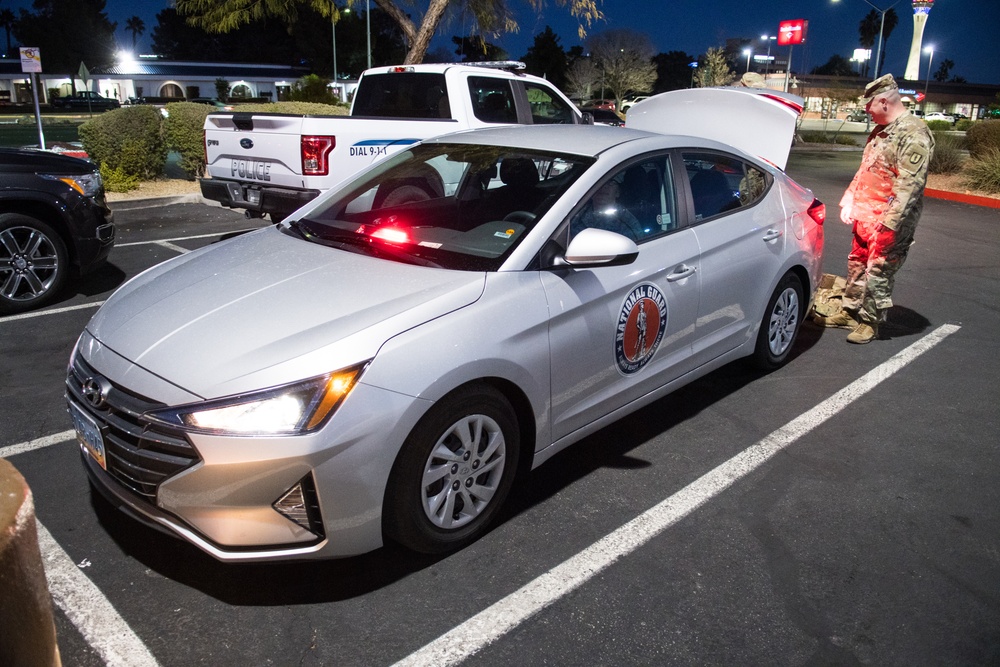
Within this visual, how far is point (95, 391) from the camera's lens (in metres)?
2.87

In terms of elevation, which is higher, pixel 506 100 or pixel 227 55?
pixel 227 55

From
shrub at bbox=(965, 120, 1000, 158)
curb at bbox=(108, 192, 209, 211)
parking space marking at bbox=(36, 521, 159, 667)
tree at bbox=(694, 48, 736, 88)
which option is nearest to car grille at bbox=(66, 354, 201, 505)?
parking space marking at bbox=(36, 521, 159, 667)

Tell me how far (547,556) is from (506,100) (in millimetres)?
6750

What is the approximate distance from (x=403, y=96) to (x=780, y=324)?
5.58m

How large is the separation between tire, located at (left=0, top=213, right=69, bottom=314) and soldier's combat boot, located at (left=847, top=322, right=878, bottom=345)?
20.7 ft

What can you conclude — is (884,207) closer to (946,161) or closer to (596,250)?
(596,250)

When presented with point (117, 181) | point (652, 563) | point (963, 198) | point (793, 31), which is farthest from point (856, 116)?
point (652, 563)

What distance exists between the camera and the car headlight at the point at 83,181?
252 inches

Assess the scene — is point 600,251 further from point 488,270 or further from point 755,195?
point 755,195

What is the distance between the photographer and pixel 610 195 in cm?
382

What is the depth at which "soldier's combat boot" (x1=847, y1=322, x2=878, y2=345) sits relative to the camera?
6.00 meters

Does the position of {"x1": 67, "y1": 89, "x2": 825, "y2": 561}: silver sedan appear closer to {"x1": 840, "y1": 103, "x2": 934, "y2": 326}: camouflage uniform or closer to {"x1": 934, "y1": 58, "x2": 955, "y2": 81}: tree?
{"x1": 840, "y1": 103, "x2": 934, "y2": 326}: camouflage uniform

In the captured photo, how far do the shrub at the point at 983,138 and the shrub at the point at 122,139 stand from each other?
56.4 ft

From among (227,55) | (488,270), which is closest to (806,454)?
(488,270)
